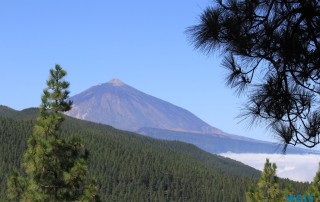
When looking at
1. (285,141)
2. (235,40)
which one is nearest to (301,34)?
(235,40)

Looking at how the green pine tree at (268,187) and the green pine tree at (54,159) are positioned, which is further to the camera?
the green pine tree at (268,187)

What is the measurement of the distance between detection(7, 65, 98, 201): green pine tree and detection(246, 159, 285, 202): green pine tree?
57.3 ft

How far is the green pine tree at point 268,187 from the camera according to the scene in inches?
1698

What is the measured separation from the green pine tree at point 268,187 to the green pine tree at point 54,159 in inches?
687

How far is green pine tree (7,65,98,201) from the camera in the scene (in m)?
28.2

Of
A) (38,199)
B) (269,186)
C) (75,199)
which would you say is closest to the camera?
(38,199)

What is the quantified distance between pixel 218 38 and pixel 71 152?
70.1ft

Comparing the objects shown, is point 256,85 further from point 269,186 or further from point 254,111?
point 269,186

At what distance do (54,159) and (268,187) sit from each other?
21871 mm

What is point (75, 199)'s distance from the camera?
29.6m

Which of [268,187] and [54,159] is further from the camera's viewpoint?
[268,187]

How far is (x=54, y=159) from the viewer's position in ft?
→ 95.0

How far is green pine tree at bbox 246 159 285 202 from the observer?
141 feet

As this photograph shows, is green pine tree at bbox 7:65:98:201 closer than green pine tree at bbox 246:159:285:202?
Yes
